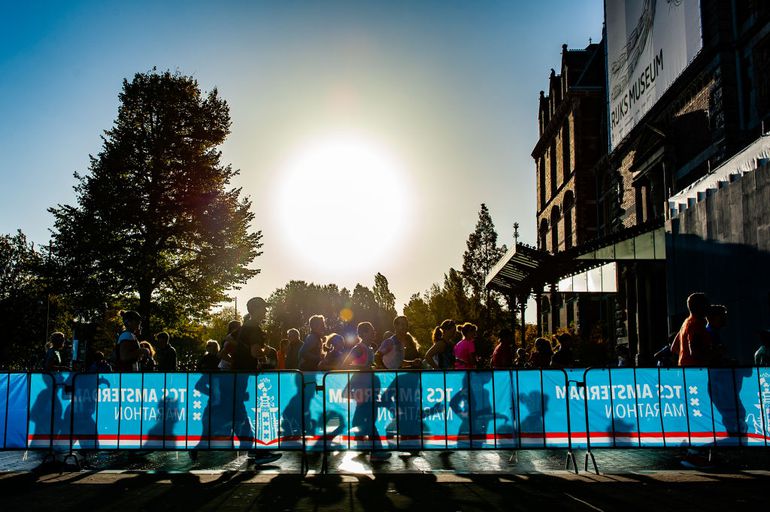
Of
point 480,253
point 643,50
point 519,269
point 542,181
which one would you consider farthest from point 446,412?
point 480,253

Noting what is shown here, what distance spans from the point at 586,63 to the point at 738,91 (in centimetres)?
2334

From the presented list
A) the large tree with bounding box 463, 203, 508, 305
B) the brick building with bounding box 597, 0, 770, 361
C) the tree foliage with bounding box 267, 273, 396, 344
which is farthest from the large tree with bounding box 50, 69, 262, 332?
the tree foliage with bounding box 267, 273, 396, 344

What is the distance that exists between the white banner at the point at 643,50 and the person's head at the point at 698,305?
779 inches

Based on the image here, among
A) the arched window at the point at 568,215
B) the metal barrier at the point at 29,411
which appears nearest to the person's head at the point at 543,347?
the metal barrier at the point at 29,411

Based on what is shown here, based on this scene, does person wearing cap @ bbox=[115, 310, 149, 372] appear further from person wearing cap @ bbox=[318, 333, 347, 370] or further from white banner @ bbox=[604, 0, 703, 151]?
white banner @ bbox=[604, 0, 703, 151]

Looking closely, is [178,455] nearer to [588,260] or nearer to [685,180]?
[588,260]

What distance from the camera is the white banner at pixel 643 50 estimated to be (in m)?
26.4

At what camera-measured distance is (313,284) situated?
12319 cm

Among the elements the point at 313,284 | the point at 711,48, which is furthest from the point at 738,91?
the point at 313,284

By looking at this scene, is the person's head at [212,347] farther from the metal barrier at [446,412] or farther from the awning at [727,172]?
the awning at [727,172]

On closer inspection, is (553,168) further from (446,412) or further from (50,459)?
(50,459)

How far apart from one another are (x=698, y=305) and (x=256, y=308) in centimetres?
565

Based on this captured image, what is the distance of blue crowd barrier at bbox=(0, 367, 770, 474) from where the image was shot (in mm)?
8398

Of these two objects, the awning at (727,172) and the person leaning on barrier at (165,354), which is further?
the awning at (727,172)
